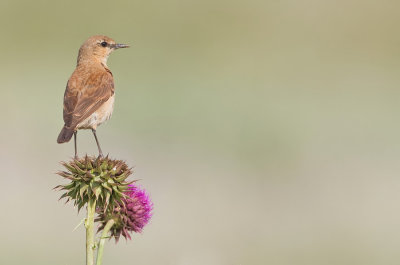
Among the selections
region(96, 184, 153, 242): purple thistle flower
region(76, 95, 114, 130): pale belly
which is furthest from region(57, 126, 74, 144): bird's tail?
region(96, 184, 153, 242): purple thistle flower

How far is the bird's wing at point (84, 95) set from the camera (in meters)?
6.27

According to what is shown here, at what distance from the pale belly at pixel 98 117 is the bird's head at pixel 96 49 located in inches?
26.4

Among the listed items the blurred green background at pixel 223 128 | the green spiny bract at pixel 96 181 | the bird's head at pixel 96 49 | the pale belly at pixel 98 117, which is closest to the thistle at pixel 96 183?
the green spiny bract at pixel 96 181

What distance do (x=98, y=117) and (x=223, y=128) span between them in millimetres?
9096

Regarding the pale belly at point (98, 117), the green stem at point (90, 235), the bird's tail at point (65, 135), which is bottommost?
the green stem at point (90, 235)

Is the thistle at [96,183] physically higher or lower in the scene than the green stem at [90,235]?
higher

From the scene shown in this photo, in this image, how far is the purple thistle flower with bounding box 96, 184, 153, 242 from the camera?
535 cm

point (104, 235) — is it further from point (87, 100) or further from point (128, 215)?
point (87, 100)

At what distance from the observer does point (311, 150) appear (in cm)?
1462

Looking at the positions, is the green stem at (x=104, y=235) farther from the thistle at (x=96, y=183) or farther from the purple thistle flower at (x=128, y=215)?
the purple thistle flower at (x=128, y=215)

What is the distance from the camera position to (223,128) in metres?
15.6

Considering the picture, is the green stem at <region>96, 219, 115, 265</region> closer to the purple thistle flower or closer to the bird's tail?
the purple thistle flower

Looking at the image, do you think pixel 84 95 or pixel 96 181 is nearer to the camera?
pixel 96 181

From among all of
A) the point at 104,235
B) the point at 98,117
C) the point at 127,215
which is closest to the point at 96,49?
the point at 98,117
